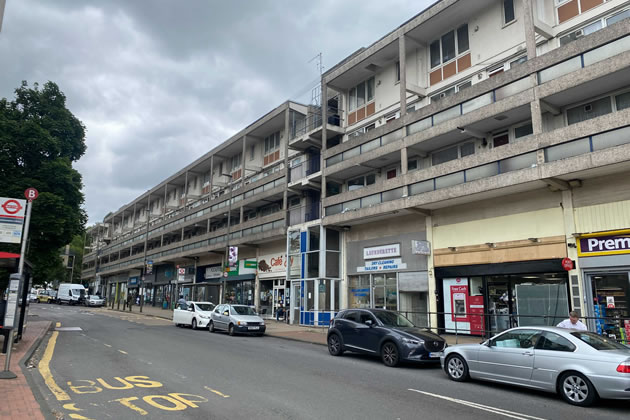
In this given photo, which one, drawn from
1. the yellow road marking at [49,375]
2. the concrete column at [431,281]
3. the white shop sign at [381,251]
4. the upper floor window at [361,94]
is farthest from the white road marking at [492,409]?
the upper floor window at [361,94]

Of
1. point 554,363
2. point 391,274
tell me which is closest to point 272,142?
point 391,274

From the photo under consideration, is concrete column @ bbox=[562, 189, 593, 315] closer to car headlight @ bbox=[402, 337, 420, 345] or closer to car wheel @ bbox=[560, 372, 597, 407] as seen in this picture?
car headlight @ bbox=[402, 337, 420, 345]

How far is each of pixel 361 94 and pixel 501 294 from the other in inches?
593

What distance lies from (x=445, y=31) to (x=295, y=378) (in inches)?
762

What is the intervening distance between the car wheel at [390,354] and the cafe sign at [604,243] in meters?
8.21

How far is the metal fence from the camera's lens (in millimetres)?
13802

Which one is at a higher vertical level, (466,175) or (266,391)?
(466,175)

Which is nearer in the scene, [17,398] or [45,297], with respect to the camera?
[17,398]

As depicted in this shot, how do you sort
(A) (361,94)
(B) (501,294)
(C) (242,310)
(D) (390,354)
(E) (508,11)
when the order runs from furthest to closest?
(A) (361,94), (C) (242,310), (E) (508,11), (B) (501,294), (D) (390,354)

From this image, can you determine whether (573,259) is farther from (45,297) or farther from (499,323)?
(45,297)

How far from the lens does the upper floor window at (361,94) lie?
26920 millimetres

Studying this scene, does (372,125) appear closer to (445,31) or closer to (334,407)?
(445,31)

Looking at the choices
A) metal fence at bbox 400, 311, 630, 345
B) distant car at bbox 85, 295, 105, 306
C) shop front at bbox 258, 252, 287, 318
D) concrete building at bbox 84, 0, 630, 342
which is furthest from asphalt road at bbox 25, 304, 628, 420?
distant car at bbox 85, 295, 105, 306

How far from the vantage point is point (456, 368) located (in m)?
10.1
